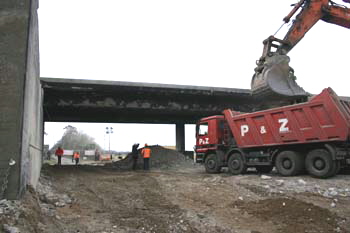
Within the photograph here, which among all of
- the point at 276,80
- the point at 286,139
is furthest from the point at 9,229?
the point at 276,80

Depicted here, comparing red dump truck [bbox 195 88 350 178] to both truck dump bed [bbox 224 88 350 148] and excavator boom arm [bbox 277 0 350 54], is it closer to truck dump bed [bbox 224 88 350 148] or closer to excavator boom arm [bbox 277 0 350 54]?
truck dump bed [bbox 224 88 350 148]

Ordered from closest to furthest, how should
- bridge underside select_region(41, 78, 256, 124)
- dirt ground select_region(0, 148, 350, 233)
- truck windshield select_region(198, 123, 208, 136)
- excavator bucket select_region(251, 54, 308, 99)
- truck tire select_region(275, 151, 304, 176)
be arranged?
dirt ground select_region(0, 148, 350, 233)
truck tire select_region(275, 151, 304, 176)
excavator bucket select_region(251, 54, 308, 99)
truck windshield select_region(198, 123, 208, 136)
bridge underside select_region(41, 78, 256, 124)

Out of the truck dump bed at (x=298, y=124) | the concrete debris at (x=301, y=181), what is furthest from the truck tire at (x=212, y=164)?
the concrete debris at (x=301, y=181)

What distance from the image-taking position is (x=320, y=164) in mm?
12328

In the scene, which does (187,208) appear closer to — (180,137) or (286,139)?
(286,139)

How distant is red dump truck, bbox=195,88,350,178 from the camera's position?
1198 centimetres

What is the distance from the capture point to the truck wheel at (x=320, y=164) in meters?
12.0


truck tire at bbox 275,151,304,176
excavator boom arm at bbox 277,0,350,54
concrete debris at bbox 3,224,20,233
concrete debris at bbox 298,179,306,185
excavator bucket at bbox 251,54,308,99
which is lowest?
concrete debris at bbox 298,179,306,185

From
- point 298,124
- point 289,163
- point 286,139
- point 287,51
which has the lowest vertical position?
point 289,163

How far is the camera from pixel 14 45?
6195mm

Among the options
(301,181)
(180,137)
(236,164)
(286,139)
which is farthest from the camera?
(180,137)

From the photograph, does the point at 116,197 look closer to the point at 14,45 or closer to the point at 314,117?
the point at 14,45

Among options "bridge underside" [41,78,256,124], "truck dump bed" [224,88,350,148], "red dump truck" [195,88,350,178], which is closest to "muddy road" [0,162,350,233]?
"red dump truck" [195,88,350,178]

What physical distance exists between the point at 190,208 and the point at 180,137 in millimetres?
24752
